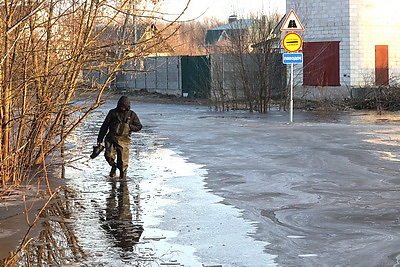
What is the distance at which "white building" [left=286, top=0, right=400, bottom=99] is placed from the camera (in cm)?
3681

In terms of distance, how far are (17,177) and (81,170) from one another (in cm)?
228

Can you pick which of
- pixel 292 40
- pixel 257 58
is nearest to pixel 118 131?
pixel 292 40

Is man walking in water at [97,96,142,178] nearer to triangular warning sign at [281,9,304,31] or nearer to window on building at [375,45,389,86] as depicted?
triangular warning sign at [281,9,304,31]

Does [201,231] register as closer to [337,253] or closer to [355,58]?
[337,253]

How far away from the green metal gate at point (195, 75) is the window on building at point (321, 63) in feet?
16.3

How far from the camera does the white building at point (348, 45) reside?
36812 mm

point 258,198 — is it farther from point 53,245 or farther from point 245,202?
point 53,245

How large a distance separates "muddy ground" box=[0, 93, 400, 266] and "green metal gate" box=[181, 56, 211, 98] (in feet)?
69.1

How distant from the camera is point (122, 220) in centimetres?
940

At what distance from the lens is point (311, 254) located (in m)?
7.56

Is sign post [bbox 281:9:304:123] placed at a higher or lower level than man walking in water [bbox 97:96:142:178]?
higher

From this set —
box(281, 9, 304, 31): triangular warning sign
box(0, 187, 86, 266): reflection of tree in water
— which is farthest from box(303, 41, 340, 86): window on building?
box(0, 187, 86, 266): reflection of tree in water

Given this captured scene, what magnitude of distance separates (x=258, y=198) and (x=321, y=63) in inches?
1078

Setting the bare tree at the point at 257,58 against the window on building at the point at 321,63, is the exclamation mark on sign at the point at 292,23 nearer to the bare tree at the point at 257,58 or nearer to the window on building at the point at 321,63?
the bare tree at the point at 257,58
